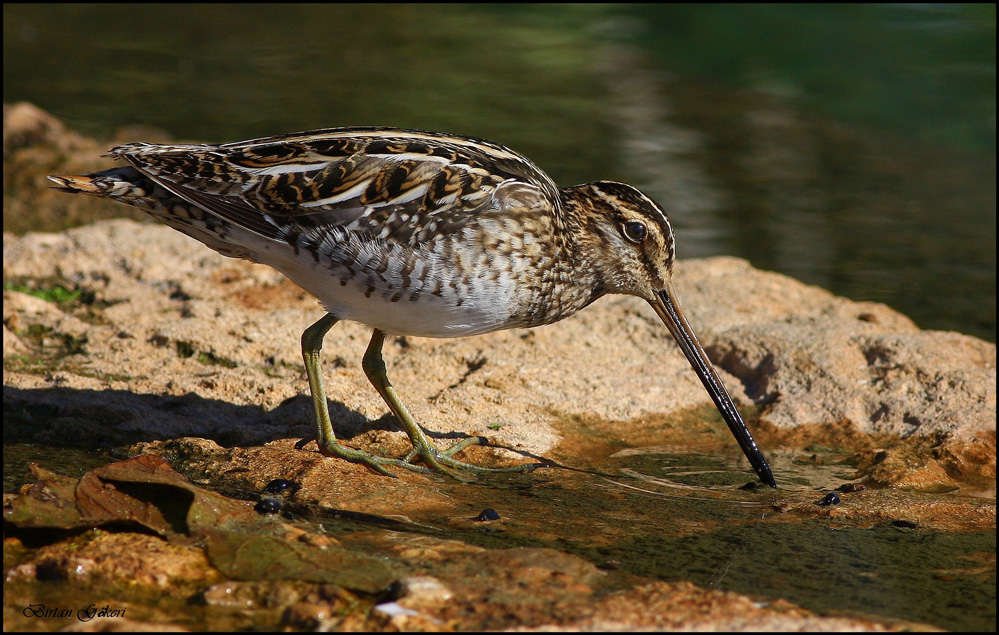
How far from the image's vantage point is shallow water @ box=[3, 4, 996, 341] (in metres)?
11.4

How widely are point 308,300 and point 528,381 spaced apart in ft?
5.77

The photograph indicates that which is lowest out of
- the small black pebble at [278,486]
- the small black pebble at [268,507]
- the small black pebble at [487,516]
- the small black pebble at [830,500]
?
the small black pebble at [830,500]

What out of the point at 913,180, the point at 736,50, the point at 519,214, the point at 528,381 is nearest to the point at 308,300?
the point at 528,381

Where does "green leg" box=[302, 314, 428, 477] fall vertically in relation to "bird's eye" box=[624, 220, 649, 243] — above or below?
below

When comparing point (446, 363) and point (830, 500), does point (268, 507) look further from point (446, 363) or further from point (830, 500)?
Answer: point (830, 500)

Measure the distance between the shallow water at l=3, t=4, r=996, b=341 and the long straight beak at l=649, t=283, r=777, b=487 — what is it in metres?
4.26

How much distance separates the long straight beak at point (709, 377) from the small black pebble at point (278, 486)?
2.28 m

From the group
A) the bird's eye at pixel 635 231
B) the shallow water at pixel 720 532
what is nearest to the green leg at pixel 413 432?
the shallow water at pixel 720 532

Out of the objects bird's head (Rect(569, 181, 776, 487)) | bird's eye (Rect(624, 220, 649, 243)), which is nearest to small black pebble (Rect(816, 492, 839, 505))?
bird's head (Rect(569, 181, 776, 487))

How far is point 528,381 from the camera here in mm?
6230

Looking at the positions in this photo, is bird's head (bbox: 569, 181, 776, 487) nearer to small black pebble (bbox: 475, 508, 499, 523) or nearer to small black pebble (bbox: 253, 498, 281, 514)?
small black pebble (bbox: 475, 508, 499, 523)

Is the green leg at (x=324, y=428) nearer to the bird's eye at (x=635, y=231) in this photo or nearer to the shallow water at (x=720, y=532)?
the shallow water at (x=720, y=532)

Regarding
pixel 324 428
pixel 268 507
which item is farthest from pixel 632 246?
pixel 268 507

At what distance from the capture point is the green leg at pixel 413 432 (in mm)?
5398
